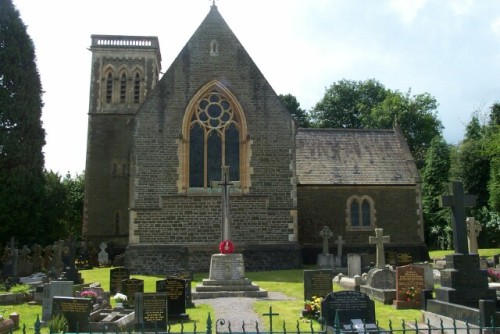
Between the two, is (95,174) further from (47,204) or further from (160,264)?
(160,264)

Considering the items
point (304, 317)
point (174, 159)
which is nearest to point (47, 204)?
point (174, 159)

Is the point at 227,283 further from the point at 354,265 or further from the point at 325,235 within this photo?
the point at 325,235

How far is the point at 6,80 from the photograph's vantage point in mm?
32969

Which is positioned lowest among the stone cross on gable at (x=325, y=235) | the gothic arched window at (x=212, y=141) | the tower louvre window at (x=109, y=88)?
the stone cross on gable at (x=325, y=235)

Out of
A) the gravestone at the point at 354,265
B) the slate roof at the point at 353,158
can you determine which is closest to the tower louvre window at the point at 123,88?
Result: the slate roof at the point at 353,158

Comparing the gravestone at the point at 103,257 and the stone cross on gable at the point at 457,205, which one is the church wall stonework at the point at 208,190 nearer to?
the gravestone at the point at 103,257

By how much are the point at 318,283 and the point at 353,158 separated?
18.1 metres

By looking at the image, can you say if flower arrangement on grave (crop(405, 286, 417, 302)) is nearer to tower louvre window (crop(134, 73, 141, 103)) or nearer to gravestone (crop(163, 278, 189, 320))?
gravestone (crop(163, 278, 189, 320))

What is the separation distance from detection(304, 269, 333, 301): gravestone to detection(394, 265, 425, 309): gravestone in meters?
1.79

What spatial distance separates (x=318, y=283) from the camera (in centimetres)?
1349

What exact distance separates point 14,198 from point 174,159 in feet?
41.5

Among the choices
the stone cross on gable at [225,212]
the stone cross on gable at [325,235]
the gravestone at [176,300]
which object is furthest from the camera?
the stone cross on gable at [325,235]

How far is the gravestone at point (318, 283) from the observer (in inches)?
527

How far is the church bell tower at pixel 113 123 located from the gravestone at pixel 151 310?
21.9 metres
